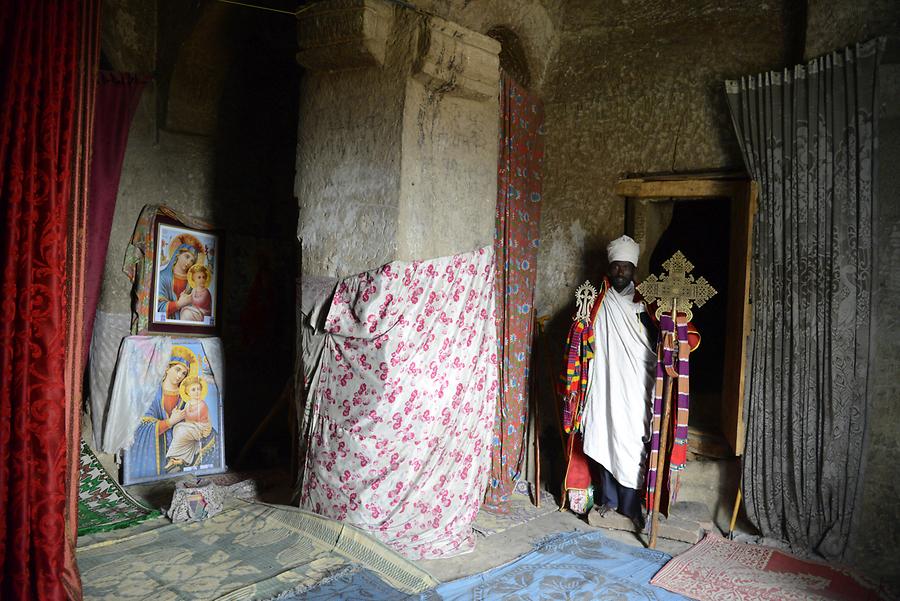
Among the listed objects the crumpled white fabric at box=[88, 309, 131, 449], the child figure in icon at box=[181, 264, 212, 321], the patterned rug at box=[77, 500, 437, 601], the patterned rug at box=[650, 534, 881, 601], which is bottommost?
the patterned rug at box=[650, 534, 881, 601]

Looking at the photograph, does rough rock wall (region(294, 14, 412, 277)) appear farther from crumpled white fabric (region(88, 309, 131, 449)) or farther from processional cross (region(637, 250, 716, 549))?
crumpled white fabric (region(88, 309, 131, 449))

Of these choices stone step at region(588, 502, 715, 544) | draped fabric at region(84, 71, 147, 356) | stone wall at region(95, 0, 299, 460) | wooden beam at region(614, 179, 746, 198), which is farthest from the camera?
stone wall at region(95, 0, 299, 460)

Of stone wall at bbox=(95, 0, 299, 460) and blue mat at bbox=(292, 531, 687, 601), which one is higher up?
stone wall at bbox=(95, 0, 299, 460)

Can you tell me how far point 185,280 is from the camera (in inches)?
208

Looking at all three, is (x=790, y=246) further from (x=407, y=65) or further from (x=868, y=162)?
(x=407, y=65)

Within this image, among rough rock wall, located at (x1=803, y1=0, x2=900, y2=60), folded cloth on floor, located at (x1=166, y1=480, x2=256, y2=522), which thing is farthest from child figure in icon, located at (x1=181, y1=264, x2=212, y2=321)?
rough rock wall, located at (x1=803, y1=0, x2=900, y2=60)

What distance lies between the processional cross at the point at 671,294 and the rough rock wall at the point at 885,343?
991mm

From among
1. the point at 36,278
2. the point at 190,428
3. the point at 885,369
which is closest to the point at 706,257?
the point at 885,369

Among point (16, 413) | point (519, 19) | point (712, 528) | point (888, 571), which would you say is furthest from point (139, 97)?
point (888, 571)

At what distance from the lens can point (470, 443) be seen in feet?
13.3

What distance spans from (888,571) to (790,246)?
2.00m

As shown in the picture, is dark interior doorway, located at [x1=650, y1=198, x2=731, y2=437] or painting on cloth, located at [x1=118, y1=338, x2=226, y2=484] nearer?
painting on cloth, located at [x1=118, y1=338, x2=226, y2=484]

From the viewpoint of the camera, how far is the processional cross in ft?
13.5

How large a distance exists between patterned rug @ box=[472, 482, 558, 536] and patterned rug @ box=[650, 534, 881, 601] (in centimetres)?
106
